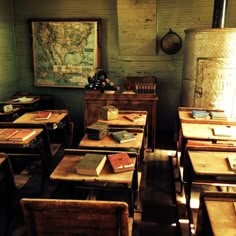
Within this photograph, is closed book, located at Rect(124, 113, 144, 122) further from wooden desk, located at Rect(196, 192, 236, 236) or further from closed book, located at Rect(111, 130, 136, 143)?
wooden desk, located at Rect(196, 192, 236, 236)

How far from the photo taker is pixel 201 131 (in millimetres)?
3309

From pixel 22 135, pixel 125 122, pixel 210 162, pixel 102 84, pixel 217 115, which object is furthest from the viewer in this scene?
pixel 102 84

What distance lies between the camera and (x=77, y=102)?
20.6ft

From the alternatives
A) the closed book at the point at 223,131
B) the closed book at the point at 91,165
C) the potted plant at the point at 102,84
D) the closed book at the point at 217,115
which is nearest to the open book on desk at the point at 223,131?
the closed book at the point at 223,131

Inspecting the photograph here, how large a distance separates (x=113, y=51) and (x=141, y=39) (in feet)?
2.04

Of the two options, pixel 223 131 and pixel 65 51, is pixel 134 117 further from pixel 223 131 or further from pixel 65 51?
pixel 65 51

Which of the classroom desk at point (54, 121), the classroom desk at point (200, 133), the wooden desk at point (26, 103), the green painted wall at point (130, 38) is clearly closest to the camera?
the classroom desk at point (200, 133)

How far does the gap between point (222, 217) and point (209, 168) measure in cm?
72

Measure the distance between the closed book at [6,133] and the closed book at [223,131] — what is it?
2.19 m

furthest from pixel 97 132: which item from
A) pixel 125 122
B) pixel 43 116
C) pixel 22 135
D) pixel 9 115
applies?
pixel 9 115

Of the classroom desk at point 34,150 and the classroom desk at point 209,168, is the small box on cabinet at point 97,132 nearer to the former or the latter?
the classroom desk at point 34,150

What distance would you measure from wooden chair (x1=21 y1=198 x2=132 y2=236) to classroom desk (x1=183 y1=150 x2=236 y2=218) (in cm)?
94

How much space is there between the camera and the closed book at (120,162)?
7.62 feet

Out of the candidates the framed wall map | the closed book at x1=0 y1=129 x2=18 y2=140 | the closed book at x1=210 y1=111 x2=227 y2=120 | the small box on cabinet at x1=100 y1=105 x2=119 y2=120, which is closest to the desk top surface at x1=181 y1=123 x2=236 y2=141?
the closed book at x1=210 y1=111 x2=227 y2=120
